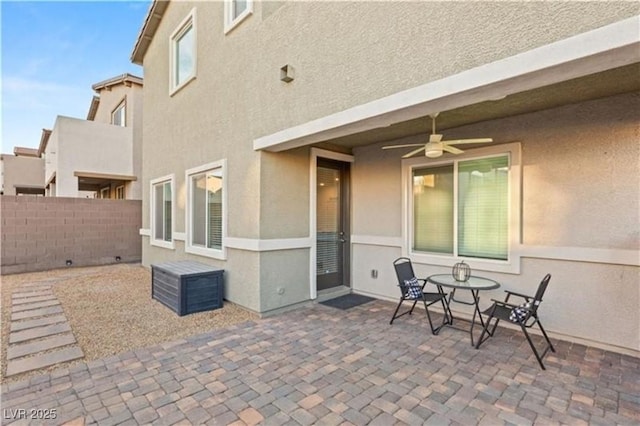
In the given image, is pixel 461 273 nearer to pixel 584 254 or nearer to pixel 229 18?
pixel 584 254

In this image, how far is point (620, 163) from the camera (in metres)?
3.96

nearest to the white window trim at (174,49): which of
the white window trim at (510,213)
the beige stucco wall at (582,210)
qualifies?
the white window trim at (510,213)

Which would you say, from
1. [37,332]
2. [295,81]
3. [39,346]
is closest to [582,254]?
[295,81]

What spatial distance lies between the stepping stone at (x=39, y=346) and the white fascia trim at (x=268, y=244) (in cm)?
264

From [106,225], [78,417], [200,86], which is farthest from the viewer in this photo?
[106,225]

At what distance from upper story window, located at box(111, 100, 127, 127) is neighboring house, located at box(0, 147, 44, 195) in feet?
26.9

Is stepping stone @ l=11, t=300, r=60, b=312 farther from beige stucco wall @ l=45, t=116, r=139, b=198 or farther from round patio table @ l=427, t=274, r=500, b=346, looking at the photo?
beige stucco wall @ l=45, t=116, r=139, b=198

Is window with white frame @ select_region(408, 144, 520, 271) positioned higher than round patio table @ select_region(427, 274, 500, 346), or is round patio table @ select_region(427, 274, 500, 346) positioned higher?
window with white frame @ select_region(408, 144, 520, 271)

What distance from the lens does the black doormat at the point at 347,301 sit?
6.05 meters

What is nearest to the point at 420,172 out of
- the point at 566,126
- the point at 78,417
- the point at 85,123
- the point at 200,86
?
the point at 566,126

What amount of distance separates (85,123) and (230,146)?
34.3ft

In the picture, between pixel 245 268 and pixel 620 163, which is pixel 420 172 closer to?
pixel 620 163

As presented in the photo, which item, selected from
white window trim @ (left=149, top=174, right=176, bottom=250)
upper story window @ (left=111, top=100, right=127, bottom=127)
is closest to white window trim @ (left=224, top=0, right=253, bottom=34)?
white window trim @ (left=149, top=174, right=176, bottom=250)

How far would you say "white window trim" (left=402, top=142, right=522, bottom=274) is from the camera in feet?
15.5
